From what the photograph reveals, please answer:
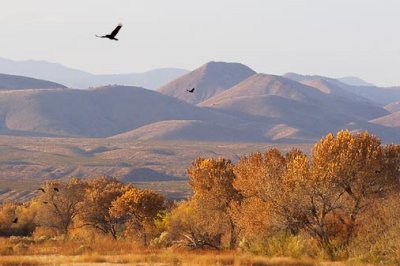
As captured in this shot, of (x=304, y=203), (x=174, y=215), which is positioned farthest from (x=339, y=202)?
(x=174, y=215)

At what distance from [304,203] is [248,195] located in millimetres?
8821

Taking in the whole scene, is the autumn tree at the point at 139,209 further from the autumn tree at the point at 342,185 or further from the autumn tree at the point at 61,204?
the autumn tree at the point at 342,185

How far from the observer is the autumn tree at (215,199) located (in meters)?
57.7

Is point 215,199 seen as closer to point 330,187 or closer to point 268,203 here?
point 268,203

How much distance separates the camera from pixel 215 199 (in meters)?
58.8

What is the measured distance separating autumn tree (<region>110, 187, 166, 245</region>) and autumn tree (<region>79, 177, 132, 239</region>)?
7378 mm

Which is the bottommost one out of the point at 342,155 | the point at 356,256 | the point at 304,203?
the point at 356,256

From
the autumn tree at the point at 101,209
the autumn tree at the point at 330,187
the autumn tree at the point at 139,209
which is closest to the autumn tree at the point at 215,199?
the autumn tree at the point at 139,209

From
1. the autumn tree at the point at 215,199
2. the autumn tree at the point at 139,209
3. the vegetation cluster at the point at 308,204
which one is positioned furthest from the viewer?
the autumn tree at the point at 139,209

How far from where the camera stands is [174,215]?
68.0 metres

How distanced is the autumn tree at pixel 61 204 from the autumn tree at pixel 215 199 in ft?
88.6

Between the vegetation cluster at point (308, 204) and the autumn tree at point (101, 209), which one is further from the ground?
the vegetation cluster at point (308, 204)

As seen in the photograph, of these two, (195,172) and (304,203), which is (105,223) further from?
(304,203)

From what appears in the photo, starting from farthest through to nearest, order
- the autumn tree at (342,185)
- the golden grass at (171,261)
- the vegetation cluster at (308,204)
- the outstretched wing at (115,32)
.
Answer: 1. the autumn tree at (342,185)
2. the vegetation cluster at (308,204)
3. the golden grass at (171,261)
4. the outstretched wing at (115,32)
